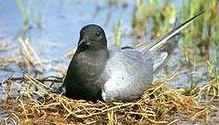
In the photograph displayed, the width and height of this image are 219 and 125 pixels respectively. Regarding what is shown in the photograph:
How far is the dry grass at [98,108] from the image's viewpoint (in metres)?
5.55

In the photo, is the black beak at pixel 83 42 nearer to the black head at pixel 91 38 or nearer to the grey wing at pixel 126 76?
the black head at pixel 91 38

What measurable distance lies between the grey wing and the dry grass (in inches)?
3.1

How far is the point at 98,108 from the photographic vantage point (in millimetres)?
5543

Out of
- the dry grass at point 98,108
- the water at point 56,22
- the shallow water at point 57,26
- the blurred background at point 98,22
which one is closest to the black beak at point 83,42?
the dry grass at point 98,108

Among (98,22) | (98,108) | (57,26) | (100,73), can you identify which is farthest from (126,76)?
(98,22)

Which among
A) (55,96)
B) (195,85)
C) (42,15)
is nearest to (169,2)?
(42,15)

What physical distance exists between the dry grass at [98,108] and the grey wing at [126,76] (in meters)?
0.08

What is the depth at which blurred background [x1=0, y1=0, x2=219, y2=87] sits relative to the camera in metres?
7.16

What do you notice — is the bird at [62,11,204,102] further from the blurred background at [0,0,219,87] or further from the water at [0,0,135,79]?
the water at [0,0,135,79]

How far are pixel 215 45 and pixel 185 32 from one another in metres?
0.34

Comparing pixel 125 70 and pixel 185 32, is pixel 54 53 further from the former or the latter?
pixel 125 70

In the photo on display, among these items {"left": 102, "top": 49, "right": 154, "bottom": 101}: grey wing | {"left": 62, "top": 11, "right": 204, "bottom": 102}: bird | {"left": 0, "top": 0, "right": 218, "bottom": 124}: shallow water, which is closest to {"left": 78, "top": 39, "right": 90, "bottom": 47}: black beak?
{"left": 62, "top": 11, "right": 204, "bottom": 102}: bird

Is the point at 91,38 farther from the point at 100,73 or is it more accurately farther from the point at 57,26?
the point at 57,26

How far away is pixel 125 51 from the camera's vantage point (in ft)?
19.8
